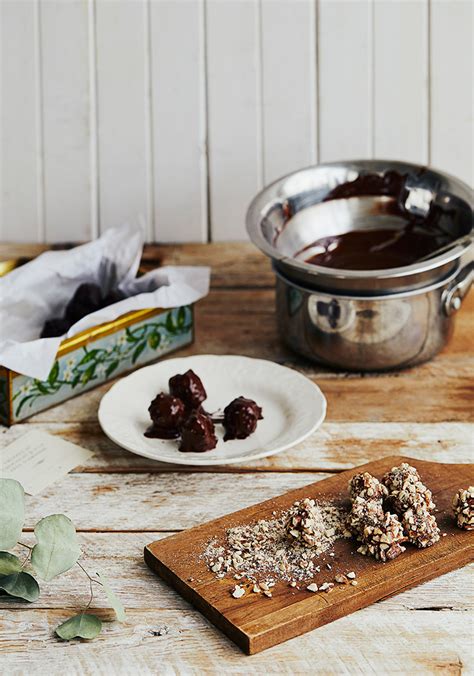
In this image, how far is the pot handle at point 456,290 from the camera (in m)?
1.40

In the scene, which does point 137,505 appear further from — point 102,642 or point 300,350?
point 300,350

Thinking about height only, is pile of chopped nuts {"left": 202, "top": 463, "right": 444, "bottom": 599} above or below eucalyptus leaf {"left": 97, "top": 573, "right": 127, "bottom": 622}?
above

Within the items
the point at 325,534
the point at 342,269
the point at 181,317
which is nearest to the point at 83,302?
the point at 181,317

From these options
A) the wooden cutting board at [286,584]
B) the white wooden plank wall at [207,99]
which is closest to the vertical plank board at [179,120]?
the white wooden plank wall at [207,99]

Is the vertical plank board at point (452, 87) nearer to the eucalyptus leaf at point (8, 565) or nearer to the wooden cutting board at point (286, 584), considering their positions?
the wooden cutting board at point (286, 584)

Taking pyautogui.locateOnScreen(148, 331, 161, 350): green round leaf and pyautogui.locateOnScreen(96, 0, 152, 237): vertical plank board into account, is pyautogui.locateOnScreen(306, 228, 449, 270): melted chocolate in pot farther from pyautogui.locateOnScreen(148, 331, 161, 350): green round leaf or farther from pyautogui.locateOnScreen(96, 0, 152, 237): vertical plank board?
pyautogui.locateOnScreen(96, 0, 152, 237): vertical plank board

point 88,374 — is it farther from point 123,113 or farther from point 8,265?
point 123,113

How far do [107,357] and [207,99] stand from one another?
58 cm

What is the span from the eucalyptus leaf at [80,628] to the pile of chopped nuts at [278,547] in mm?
127

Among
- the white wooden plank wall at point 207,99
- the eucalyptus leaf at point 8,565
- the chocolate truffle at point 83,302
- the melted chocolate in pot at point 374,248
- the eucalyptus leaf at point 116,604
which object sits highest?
the white wooden plank wall at point 207,99

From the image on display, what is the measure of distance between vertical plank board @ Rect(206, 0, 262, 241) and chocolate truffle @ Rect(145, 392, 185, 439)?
63 centimetres

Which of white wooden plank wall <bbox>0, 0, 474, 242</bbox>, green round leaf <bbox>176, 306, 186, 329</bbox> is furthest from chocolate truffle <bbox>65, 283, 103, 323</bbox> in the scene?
white wooden plank wall <bbox>0, 0, 474, 242</bbox>

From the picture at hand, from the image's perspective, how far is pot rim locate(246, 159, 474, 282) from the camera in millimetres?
1306

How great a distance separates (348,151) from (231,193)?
0.71 ft
